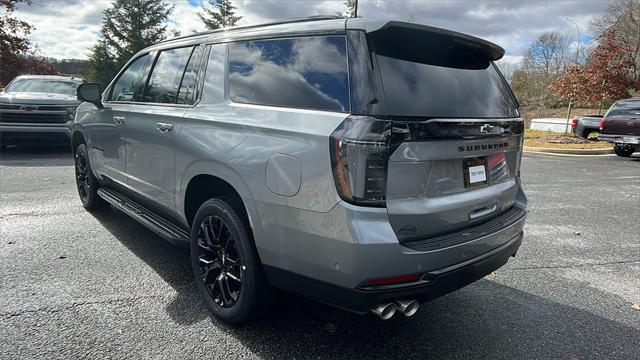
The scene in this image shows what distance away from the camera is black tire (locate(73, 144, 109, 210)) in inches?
200

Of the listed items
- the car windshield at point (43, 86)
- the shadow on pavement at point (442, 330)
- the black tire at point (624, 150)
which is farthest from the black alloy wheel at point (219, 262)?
the black tire at point (624, 150)

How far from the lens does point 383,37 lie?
229 cm

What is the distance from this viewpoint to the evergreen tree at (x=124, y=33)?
41469mm

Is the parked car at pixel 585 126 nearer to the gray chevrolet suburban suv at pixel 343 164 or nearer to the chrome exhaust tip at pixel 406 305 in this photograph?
the gray chevrolet suburban suv at pixel 343 164

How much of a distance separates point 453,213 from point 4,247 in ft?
13.4

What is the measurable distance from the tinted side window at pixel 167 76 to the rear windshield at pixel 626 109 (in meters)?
14.4

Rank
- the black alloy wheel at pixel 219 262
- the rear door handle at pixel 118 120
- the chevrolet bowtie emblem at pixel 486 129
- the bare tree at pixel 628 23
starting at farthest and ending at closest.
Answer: the bare tree at pixel 628 23 → the rear door handle at pixel 118 120 → the black alloy wheel at pixel 219 262 → the chevrolet bowtie emblem at pixel 486 129

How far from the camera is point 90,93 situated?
4.50 meters

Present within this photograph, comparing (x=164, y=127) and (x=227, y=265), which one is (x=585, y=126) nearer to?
(x=164, y=127)

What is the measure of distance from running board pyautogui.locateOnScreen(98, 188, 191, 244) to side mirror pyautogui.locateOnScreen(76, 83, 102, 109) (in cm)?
96


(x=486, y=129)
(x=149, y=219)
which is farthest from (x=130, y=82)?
(x=486, y=129)

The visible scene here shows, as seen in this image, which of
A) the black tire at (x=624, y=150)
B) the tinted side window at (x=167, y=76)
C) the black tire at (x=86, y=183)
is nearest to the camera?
the tinted side window at (x=167, y=76)

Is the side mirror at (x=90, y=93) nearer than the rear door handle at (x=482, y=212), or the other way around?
the rear door handle at (x=482, y=212)

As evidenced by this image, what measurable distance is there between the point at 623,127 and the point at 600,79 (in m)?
6.68
